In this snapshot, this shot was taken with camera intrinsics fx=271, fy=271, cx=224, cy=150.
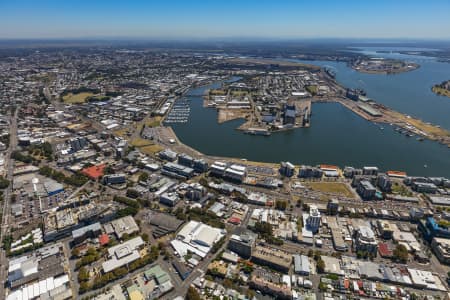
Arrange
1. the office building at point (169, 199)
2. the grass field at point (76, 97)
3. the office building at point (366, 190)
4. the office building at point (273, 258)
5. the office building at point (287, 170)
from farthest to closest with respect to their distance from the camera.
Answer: the grass field at point (76, 97)
the office building at point (287, 170)
the office building at point (366, 190)
the office building at point (169, 199)
the office building at point (273, 258)

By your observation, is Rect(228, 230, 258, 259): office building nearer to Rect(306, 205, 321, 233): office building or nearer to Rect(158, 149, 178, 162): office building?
Rect(306, 205, 321, 233): office building

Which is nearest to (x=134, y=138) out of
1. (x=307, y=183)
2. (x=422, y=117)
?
(x=307, y=183)

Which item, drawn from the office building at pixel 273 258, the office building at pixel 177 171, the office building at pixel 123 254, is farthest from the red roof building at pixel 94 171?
the office building at pixel 273 258

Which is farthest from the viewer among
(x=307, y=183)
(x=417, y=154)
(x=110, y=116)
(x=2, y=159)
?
(x=110, y=116)

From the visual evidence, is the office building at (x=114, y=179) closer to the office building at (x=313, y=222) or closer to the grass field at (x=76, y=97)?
the office building at (x=313, y=222)

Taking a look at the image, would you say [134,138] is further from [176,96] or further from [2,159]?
[176,96]

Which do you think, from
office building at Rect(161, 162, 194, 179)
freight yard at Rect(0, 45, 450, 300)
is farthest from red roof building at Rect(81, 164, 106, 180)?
office building at Rect(161, 162, 194, 179)
